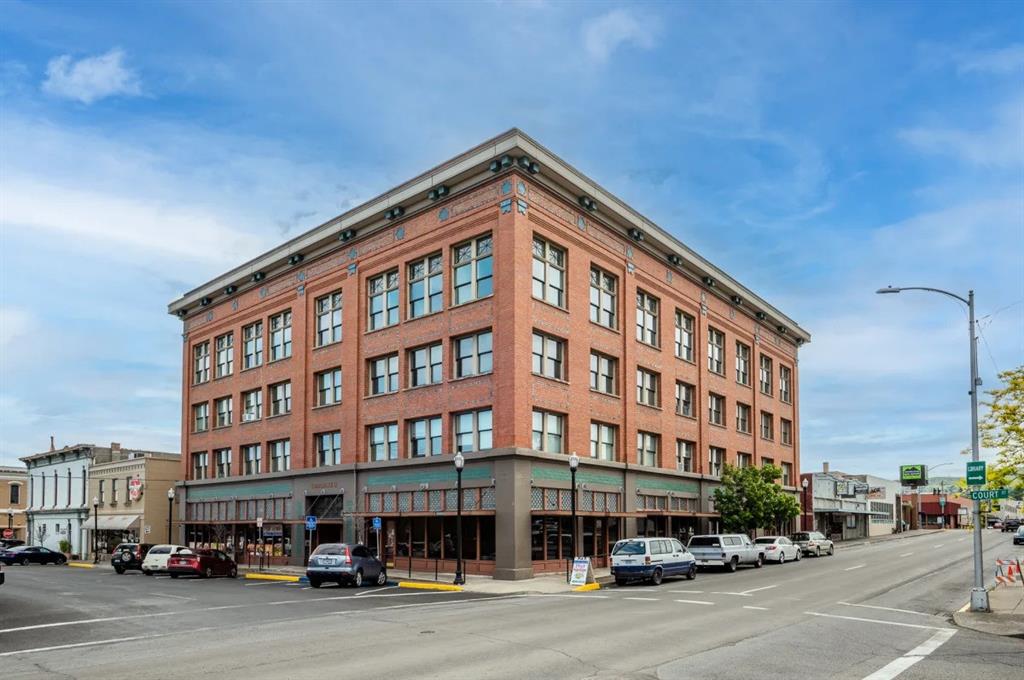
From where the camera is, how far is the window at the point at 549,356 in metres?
40.1

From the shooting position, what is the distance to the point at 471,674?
13938 millimetres

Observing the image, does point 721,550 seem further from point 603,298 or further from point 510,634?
point 510,634

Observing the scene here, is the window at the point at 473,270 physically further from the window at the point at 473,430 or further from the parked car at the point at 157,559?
the parked car at the point at 157,559

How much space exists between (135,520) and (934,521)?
13686cm

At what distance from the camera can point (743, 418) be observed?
63.0m

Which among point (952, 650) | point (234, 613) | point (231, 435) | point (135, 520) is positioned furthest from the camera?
point (135, 520)

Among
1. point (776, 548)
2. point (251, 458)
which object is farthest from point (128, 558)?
point (776, 548)

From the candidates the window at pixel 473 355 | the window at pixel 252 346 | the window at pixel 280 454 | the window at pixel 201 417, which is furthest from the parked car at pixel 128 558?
the window at pixel 473 355

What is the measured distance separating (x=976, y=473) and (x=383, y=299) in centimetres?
2961

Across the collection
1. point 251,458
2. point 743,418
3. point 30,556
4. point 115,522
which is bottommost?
point 30,556

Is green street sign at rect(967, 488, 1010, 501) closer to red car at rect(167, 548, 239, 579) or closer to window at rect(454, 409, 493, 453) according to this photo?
window at rect(454, 409, 493, 453)

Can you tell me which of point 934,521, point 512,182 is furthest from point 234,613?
point 934,521

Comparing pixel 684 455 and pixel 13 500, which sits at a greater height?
pixel 684 455

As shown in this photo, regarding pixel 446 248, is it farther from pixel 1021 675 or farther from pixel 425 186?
pixel 1021 675
